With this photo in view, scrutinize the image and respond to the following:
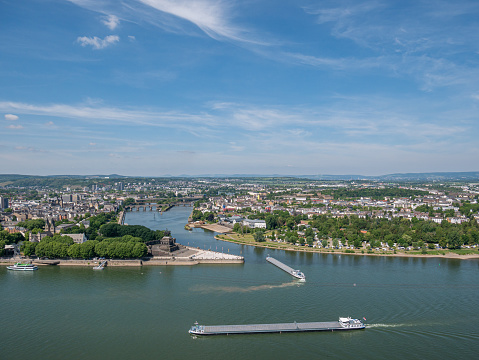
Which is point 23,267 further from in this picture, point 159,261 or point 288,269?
point 288,269

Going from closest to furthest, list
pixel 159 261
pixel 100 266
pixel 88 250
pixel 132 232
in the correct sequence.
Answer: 1. pixel 100 266
2. pixel 88 250
3. pixel 159 261
4. pixel 132 232

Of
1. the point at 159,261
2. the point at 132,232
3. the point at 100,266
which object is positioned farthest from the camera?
the point at 132,232

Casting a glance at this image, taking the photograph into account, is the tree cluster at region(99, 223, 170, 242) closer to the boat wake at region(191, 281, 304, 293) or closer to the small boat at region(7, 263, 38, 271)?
the small boat at region(7, 263, 38, 271)

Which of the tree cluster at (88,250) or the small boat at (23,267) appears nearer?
the small boat at (23,267)

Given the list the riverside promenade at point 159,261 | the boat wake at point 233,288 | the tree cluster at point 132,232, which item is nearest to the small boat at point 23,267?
the riverside promenade at point 159,261

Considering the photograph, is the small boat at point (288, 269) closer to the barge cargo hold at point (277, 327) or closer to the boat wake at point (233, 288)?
the boat wake at point (233, 288)

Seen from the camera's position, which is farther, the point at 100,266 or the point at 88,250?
the point at 88,250

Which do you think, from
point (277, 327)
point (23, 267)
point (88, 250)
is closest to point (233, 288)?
point (277, 327)
